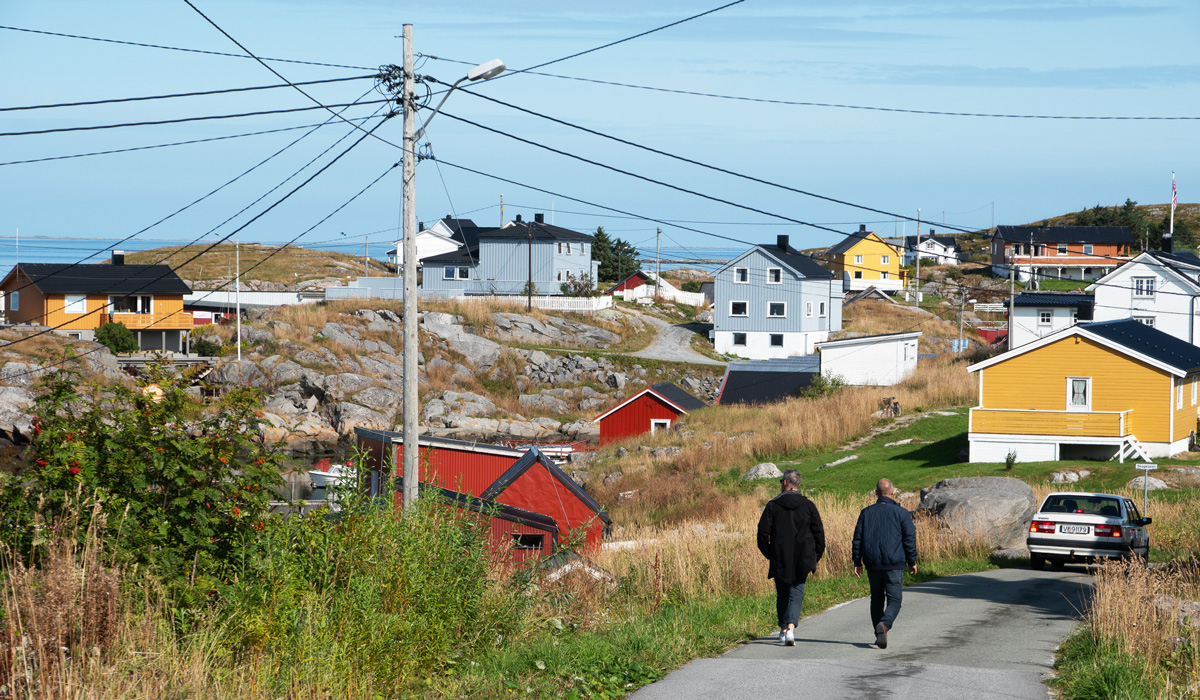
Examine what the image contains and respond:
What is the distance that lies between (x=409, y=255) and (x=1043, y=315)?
54.2 metres

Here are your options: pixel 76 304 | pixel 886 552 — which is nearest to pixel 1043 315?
pixel 886 552

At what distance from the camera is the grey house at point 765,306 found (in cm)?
7644

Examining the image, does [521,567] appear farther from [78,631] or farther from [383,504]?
[78,631]

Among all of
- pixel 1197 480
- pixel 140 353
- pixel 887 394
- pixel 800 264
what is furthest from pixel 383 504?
pixel 800 264

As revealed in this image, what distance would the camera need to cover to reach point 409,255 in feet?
51.2

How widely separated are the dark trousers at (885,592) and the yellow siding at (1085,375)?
1212 inches

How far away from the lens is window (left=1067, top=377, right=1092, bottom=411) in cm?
3800

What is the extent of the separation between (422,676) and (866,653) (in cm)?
437

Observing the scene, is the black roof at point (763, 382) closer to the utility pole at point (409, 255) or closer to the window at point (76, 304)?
the window at point (76, 304)

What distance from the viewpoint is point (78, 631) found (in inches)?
273

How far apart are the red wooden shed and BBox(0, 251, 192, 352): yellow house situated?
29432 mm

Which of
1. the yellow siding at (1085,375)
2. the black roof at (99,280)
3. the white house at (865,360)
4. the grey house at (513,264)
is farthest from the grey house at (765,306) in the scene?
the black roof at (99,280)

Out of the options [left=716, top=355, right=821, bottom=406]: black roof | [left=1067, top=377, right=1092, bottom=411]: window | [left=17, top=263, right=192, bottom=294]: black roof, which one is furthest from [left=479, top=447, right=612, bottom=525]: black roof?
[left=17, top=263, right=192, bottom=294]: black roof

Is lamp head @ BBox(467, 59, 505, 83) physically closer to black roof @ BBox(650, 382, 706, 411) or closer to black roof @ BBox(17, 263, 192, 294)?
black roof @ BBox(650, 382, 706, 411)
